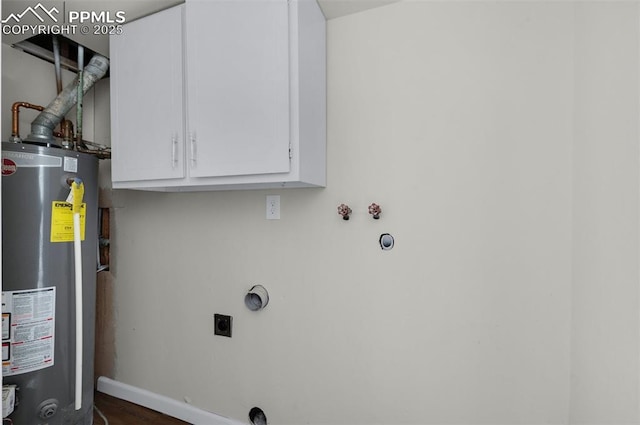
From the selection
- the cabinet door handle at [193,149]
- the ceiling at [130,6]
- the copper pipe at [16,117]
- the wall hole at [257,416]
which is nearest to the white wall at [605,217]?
the ceiling at [130,6]

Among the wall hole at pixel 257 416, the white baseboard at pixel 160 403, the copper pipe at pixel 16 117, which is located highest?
the copper pipe at pixel 16 117

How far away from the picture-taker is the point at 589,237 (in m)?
1.04

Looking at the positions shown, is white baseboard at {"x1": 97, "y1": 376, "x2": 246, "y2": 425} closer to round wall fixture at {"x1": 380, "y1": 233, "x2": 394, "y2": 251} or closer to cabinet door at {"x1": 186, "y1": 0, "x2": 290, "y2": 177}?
round wall fixture at {"x1": 380, "y1": 233, "x2": 394, "y2": 251}

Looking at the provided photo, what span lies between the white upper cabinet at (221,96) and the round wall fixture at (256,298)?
542 mm

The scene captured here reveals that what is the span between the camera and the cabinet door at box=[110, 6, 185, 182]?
1.47m

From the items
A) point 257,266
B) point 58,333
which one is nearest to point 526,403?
point 257,266

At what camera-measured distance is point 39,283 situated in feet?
4.72

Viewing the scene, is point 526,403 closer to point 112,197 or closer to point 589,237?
point 589,237

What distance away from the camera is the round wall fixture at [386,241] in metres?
1.42

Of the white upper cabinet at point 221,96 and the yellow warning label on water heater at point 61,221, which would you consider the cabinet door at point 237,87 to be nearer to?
the white upper cabinet at point 221,96

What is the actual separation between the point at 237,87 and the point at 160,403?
5.83ft

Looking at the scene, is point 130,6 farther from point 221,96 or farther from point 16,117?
point 16,117
